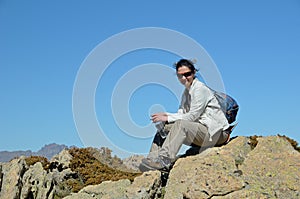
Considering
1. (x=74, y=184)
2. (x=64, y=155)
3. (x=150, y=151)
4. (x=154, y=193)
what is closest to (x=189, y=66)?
(x=150, y=151)

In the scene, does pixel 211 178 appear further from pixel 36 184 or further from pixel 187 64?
pixel 36 184

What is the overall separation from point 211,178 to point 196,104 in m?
1.96

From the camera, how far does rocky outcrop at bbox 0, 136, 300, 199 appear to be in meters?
7.32

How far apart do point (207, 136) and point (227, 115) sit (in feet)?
2.73

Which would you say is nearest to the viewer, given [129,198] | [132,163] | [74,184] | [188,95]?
[129,198]

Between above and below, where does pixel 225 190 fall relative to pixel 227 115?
below

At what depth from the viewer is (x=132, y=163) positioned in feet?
50.1

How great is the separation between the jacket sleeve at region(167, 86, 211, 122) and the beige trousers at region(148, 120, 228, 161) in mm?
181

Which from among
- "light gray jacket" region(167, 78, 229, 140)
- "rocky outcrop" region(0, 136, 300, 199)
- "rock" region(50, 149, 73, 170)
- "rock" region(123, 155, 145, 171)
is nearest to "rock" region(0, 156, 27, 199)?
"rocky outcrop" region(0, 136, 300, 199)

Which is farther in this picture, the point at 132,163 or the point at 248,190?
the point at 132,163

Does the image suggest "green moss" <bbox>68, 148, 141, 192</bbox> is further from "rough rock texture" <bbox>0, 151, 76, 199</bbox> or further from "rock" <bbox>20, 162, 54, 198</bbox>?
"rock" <bbox>20, 162, 54, 198</bbox>

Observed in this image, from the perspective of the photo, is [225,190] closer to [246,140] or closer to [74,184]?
[246,140]

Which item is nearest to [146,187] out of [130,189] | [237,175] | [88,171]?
[130,189]

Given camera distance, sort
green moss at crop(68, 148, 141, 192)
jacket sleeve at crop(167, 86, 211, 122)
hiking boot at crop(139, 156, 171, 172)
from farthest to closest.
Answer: green moss at crop(68, 148, 141, 192)
jacket sleeve at crop(167, 86, 211, 122)
hiking boot at crop(139, 156, 171, 172)
